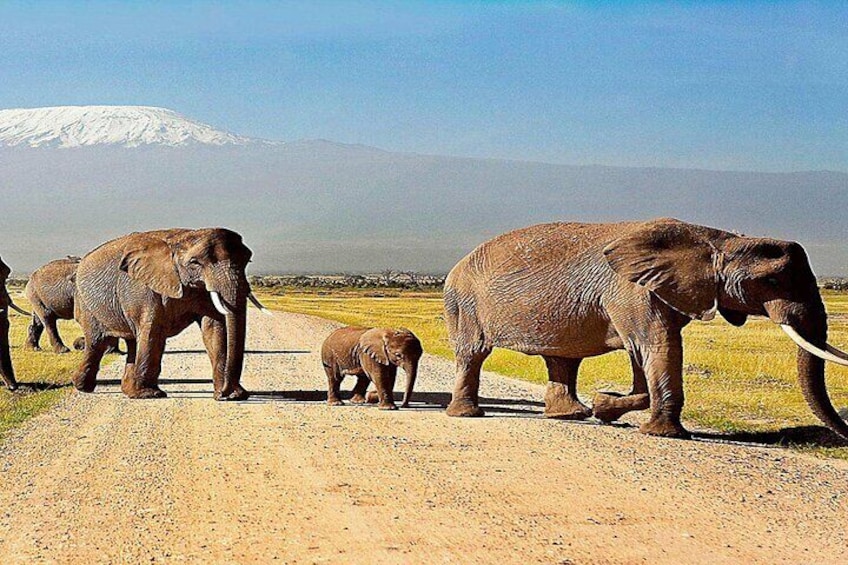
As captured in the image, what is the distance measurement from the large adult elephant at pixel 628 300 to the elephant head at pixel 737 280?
0.04 feet

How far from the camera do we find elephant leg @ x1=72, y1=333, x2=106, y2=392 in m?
21.5

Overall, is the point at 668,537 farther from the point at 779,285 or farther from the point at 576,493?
the point at 779,285

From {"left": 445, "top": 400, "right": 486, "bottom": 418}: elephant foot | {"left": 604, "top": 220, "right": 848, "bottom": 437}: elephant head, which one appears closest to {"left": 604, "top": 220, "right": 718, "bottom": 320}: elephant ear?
{"left": 604, "top": 220, "right": 848, "bottom": 437}: elephant head

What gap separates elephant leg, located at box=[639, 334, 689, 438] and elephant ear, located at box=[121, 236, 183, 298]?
8.70 metres

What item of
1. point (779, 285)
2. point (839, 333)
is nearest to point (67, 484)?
point (779, 285)

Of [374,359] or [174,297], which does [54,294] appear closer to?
[174,297]

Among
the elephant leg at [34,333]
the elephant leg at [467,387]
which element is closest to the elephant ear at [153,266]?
the elephant leg at [467,387]

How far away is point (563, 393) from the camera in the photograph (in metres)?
17.0

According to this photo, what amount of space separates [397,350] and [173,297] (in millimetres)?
4397

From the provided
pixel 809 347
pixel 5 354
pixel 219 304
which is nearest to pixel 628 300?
pixel 809 347

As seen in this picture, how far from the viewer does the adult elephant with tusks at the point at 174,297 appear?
19.5 meters

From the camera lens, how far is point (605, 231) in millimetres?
15906

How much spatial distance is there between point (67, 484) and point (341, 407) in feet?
24.3

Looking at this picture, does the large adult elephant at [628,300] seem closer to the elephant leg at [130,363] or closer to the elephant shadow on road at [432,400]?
the elephant shadow on road at [432,400]
